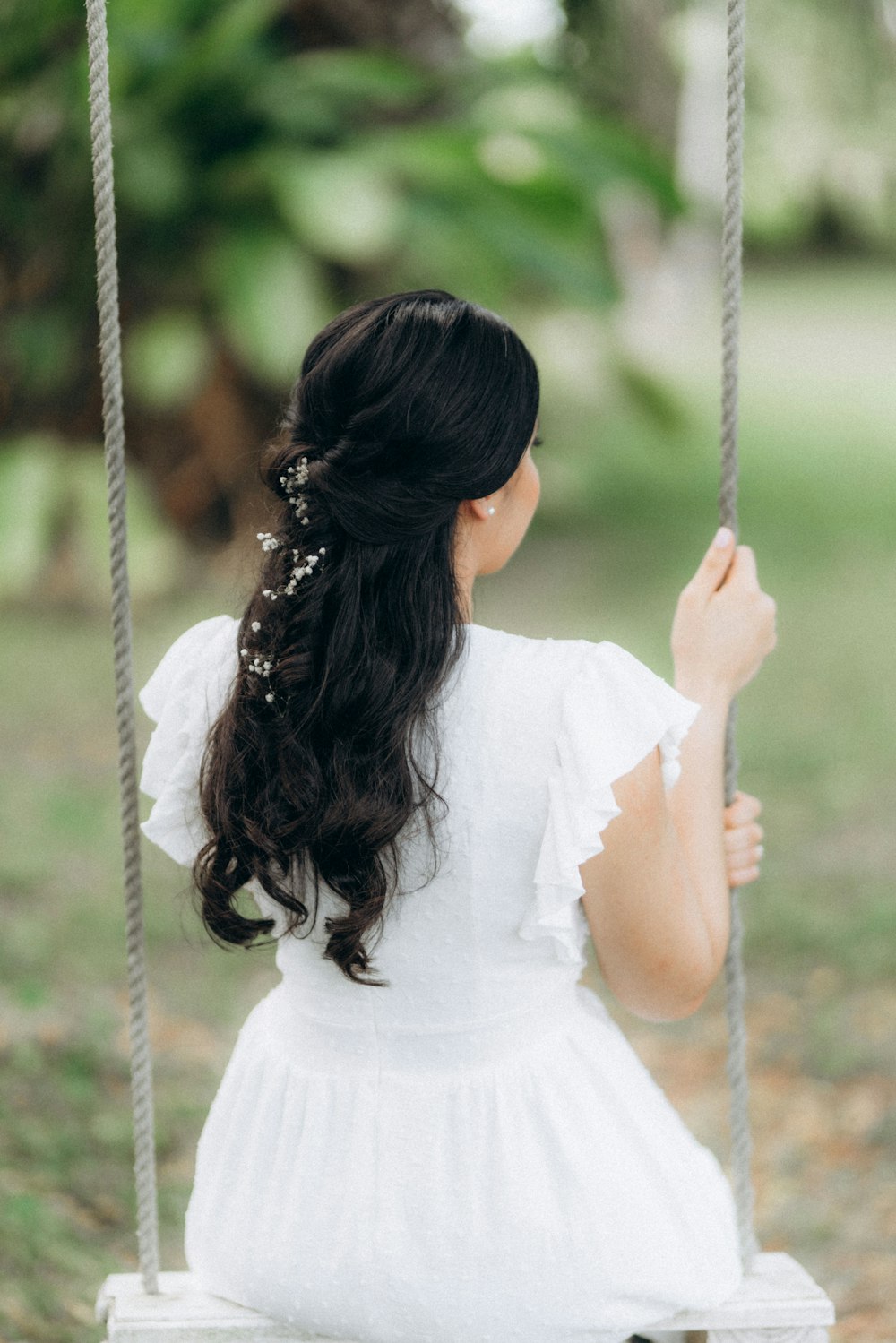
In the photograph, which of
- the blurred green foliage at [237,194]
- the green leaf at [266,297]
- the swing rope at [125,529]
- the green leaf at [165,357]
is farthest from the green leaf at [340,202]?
the swing rope at [125,529]

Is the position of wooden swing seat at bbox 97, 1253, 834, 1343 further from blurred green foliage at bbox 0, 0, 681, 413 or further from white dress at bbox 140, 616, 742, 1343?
blurred green foliage at bbox 0, 0, 681, 413

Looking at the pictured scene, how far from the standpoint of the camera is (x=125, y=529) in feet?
4.34

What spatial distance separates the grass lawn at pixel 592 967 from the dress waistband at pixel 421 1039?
0.19 metres

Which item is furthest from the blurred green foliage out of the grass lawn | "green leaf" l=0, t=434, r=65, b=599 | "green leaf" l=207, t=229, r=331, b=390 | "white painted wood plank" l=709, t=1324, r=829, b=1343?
"white painted wood plank" l=709, t=1324, r=829, b=1343

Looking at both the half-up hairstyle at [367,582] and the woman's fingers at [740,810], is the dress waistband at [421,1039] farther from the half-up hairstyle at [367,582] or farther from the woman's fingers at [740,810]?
the woman's fingers at [740,810]

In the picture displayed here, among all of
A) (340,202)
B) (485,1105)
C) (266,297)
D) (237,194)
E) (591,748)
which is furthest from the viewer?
(237,194)

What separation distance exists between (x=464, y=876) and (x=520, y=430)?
0.36m

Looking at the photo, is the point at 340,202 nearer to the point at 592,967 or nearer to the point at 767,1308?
the point at 592,967

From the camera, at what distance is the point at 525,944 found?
1.28 metres

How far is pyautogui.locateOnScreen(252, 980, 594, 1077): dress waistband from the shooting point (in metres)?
1.28

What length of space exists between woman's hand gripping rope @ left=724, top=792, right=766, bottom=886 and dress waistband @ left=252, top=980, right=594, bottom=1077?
20 centimetres

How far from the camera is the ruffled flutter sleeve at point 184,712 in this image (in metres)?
1.34

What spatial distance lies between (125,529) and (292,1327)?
700 mm

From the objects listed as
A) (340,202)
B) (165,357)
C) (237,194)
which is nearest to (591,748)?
(340,202)
